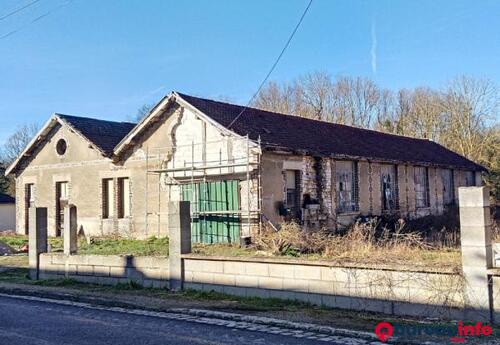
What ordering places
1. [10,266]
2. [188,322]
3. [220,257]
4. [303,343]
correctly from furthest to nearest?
[10,266], [220,257], [188,322], [303,343]

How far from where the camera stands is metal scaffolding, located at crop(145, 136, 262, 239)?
61.4 ft

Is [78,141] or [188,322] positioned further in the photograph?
[78,141]

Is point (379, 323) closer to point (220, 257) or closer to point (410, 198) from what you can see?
point (220, 257)

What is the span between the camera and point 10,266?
1775 cm

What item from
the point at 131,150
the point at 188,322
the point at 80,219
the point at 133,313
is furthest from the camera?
the point at 80,219

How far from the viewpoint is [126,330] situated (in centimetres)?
855

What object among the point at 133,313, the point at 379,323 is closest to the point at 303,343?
the point at 379,323

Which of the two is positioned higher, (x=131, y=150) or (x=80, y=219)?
(x=131, y=150)

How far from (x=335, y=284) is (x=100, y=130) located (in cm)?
2013

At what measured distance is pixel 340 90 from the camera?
50.8 meters

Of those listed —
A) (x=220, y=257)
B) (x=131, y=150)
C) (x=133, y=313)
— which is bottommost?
(x=133, y=313)

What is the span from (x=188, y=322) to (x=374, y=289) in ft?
10.7

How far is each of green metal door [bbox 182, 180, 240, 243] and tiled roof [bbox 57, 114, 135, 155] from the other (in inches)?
229

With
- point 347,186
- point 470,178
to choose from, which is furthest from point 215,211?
point 470,178
